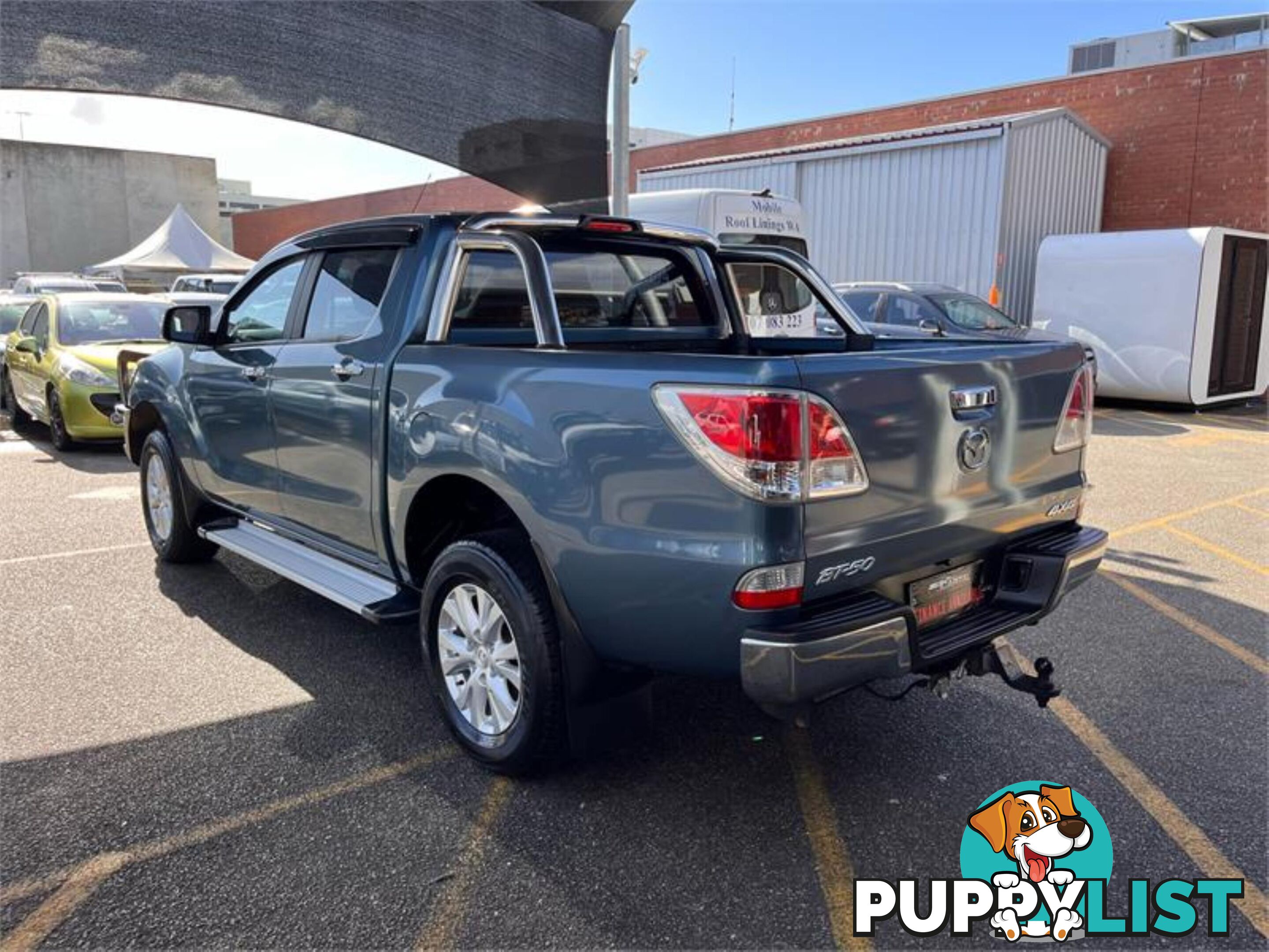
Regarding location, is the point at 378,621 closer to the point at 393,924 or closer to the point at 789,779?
the point at 393,924

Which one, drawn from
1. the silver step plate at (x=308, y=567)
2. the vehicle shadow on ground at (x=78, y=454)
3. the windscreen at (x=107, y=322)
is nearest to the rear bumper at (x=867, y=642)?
the silver step plate at (x=308, y=567)

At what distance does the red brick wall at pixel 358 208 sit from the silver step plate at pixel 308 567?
17.7m

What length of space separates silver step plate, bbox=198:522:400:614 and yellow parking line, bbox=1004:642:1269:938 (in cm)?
240

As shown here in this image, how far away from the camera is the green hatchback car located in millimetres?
9492

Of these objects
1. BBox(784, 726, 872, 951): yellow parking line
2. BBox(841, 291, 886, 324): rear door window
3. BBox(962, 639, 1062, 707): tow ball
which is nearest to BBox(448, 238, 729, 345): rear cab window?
BBox(784, 726, 872, 951): yellow parking line

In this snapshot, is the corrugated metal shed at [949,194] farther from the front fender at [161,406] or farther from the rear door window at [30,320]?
the front fender at [161,406]

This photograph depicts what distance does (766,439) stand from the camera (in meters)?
2.56

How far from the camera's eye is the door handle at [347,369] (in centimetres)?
385

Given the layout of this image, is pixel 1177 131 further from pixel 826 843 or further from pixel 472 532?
pixel 826 843

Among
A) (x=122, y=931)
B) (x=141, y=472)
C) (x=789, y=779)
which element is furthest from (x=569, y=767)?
(x=141, y=472)

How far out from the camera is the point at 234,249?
47.4 meters

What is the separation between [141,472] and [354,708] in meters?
2.96

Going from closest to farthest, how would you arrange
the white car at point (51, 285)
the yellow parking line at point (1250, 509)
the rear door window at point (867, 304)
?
the yellow parking line at point (1250, 509), the rear door window at point (867, 304), the white car at point (51, 285)

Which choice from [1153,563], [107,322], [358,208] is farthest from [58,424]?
[358,208]
